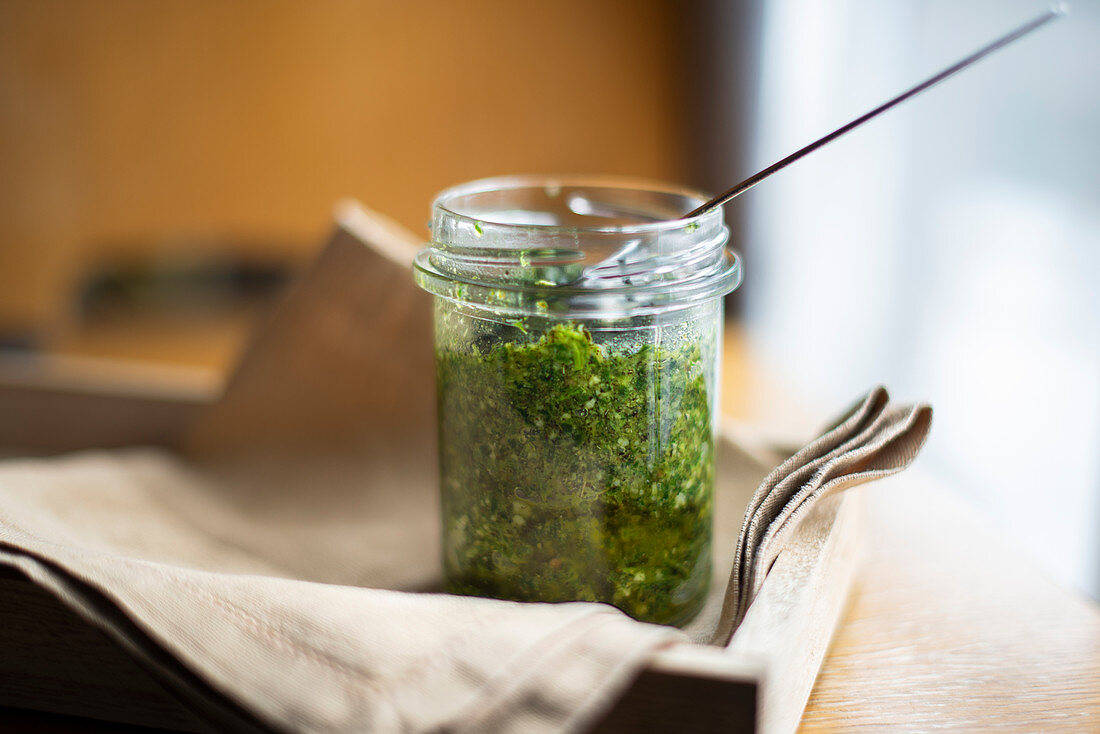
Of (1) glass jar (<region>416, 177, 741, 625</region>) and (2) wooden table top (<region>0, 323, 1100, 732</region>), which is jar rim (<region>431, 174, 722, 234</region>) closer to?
(1) glass jar (<region>416, 177, 741, 625</region>)

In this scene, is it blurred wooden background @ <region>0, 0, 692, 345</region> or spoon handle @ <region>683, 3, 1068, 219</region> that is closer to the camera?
spoon handle @ <region>683, 3, 1068, 219</region>

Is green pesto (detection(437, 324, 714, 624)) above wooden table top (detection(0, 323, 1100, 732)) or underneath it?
above

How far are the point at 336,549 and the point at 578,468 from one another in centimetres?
21

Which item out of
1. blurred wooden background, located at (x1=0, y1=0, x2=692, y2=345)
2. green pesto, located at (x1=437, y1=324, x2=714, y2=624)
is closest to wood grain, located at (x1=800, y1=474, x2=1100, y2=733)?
green pesto, located at (x1=437, y1=324, x2=714, y2=624)

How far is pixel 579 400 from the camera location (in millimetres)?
440

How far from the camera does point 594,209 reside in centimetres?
60

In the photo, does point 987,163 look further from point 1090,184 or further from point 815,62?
point 815,62

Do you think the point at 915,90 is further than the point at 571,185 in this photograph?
No

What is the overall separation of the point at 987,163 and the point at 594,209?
0.65m

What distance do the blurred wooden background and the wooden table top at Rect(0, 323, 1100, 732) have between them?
149 cm

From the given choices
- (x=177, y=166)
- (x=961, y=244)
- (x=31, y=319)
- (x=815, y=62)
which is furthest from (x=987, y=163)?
(x=31, y=319)

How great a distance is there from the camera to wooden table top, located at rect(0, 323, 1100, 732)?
43cm

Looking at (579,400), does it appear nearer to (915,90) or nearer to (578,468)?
(578,468)

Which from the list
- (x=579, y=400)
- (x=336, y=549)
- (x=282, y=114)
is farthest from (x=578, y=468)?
(x=282, y=114)
